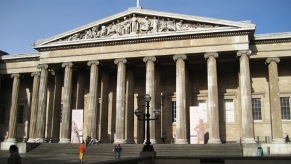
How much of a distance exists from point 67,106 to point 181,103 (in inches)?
498

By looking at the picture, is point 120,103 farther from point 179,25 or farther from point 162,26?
point 179,25

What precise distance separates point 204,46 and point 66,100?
52.4 feet

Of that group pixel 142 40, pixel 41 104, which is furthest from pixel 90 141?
pixel 142 40

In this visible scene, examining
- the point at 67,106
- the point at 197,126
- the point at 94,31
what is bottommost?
the point at 197,126

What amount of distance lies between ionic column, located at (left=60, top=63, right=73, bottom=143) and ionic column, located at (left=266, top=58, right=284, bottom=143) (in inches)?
831

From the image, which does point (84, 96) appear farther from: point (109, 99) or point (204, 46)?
point (204, 46)

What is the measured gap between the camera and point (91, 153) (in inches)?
1231

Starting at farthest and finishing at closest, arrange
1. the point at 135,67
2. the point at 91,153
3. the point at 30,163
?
1. the point at 135,67
2. the point at 91,153
3. the point at 30,163

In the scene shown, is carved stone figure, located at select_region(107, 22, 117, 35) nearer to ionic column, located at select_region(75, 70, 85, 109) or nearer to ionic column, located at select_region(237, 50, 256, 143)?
ionic column, located at select_region(75, 70, 85, 109)

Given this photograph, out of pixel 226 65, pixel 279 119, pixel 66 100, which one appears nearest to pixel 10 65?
pixel 66 100

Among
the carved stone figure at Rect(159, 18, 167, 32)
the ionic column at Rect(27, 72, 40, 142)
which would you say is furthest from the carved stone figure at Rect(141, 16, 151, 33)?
the ionic column at Rect(27, 72, 40, 142)

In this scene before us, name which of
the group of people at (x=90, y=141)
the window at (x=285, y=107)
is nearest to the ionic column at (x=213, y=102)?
the window at (x=285, y=107)

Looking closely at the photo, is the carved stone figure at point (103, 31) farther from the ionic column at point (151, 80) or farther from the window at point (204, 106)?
the window at point (204, 106)

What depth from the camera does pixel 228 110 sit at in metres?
37.2
